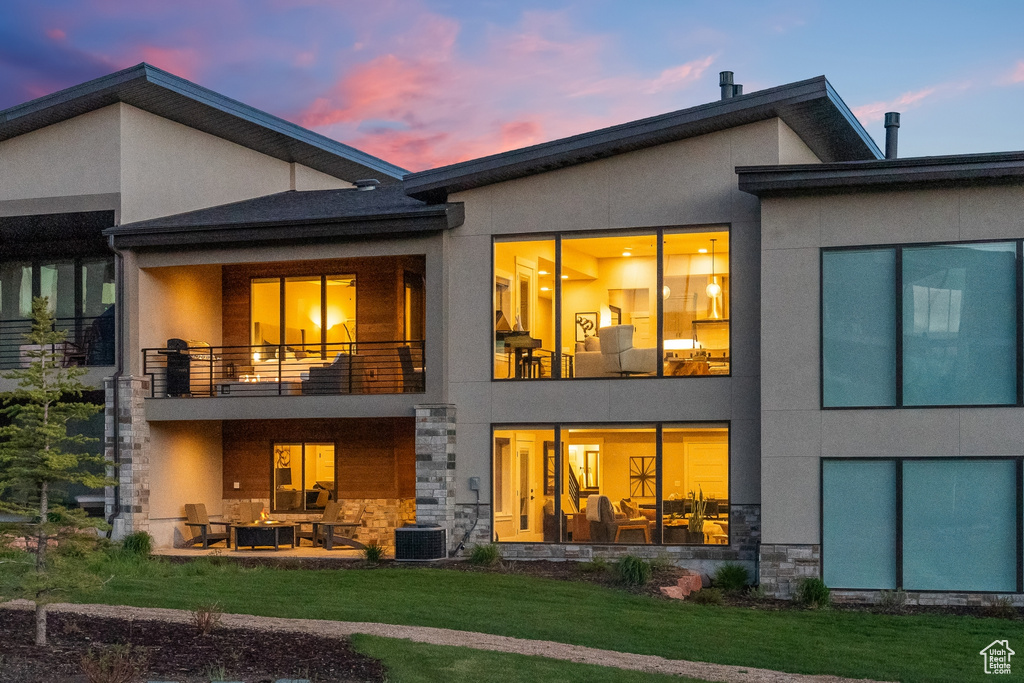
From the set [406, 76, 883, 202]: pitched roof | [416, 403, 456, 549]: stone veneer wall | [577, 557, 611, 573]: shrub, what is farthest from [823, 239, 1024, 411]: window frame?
[416, 403, 456, 549]: stone veneer wall

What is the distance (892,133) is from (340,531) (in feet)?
40.2

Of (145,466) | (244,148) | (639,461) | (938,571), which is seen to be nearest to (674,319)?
(639,461)

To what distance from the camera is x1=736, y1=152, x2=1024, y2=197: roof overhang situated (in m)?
14.7

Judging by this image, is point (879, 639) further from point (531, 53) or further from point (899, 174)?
point (531, 53)

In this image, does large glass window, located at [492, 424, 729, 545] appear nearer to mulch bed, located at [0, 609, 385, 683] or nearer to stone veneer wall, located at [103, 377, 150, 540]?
stone veneer wall, located at [103, 377, 150, 540]

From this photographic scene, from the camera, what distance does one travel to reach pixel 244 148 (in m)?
23.4

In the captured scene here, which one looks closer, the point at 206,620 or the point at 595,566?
the point at 206,620

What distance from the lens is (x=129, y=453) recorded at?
62.7ft

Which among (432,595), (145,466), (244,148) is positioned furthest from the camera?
(244,148)

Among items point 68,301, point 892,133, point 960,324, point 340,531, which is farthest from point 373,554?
point 892,133

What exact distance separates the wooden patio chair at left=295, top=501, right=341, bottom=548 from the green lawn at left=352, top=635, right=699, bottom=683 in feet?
30.9

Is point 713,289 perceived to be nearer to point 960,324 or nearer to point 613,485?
point 613,485

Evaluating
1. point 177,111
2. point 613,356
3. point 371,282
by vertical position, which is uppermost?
point 177,111

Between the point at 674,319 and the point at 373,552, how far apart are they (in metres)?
5.81
